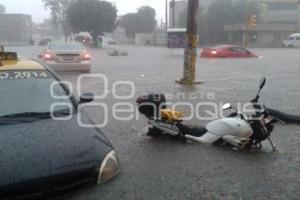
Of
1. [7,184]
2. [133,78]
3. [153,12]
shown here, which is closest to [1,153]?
[7,184]

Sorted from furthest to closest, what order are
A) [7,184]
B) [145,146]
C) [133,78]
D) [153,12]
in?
[153,12] < [133,78] < [145,146] < [7,184]

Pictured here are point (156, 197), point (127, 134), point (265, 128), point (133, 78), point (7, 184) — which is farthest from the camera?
point (133, 78)

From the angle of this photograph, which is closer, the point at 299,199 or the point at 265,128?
the point at 299,199

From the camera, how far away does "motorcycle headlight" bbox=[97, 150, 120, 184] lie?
3781mm

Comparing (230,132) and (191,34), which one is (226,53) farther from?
(230,132)

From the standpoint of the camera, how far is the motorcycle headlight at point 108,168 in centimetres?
378

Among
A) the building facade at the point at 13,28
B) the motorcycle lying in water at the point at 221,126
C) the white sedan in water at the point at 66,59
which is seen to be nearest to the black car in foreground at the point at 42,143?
the motorcycle lying in water at the point at 221,126

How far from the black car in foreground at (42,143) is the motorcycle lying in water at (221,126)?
154 centimetres

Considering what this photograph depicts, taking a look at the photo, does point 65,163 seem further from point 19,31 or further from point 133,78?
point 19,31

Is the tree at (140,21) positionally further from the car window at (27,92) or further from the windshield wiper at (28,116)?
the windshield wiper at (28,116)

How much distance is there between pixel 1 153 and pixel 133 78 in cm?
1372

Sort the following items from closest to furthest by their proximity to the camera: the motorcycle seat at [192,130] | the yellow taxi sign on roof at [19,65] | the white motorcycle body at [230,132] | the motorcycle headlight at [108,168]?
the motorcycle headlight at [108,168]
the yellow taxi sign on roof at [19,65]
the white motorcycle body at [230,132]
the motorcycle seat at [192,130]

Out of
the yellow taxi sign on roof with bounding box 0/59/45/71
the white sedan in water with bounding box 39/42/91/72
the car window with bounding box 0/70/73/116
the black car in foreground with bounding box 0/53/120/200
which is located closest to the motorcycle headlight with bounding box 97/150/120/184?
the black car in foreground with bounding box 0/53/120/200

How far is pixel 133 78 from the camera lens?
17375 millimetres
